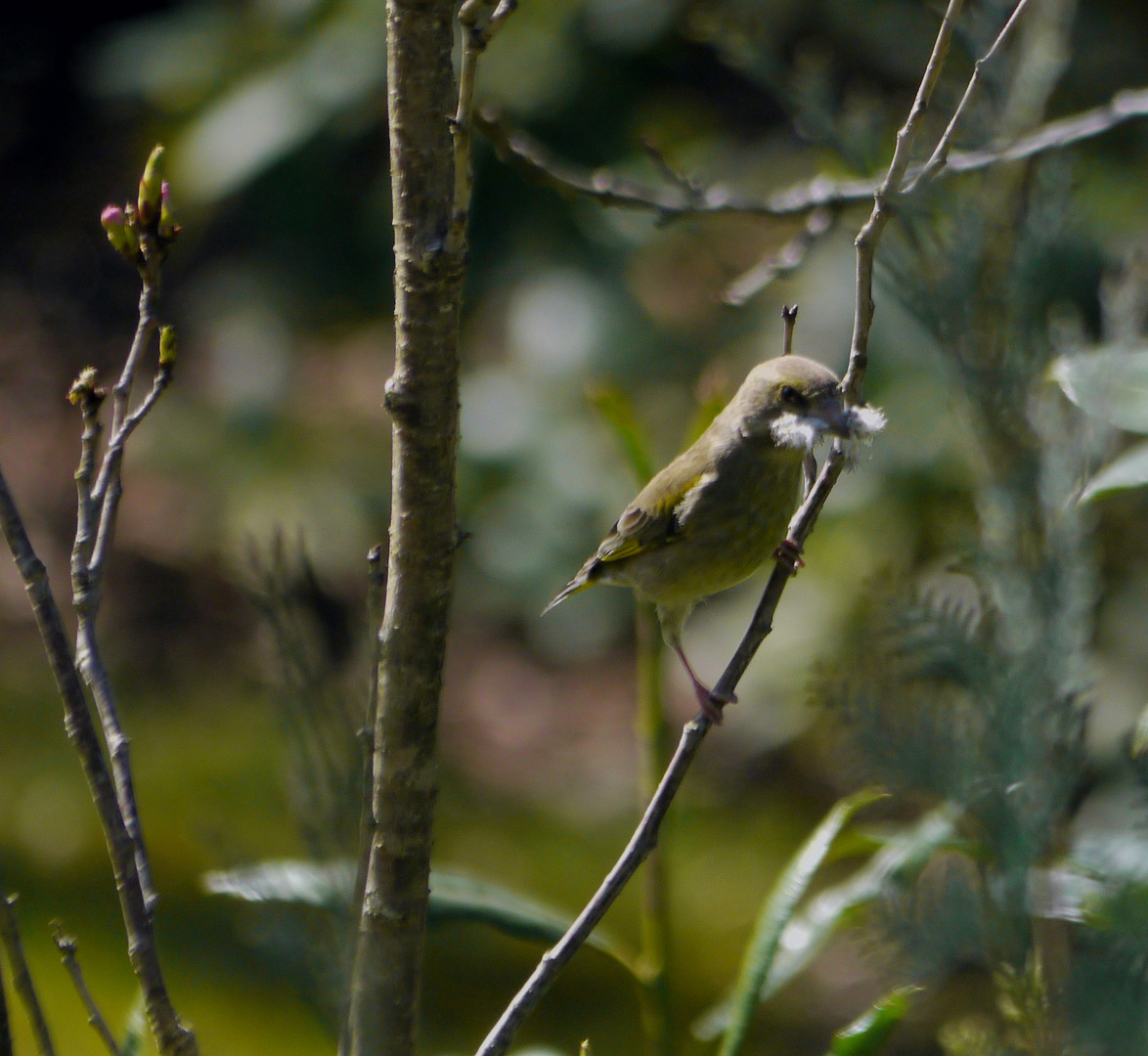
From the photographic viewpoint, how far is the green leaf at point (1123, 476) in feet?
6.01

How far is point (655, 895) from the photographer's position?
2379 millimetres

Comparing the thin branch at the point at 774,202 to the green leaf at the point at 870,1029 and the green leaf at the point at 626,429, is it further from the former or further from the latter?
the green leaf at the point at 870,1029

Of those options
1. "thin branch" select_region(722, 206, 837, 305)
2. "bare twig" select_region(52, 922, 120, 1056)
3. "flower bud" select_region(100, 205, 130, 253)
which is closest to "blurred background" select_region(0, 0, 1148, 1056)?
"thin branch" select_region(722, 206, 837, 305)

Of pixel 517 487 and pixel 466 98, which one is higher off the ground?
pixel 517 487

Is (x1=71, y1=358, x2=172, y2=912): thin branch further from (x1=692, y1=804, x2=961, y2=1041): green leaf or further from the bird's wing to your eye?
the bird's wing

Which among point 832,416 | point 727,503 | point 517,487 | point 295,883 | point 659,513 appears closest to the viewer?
point 295,883

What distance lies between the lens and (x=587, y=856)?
18.3 feet

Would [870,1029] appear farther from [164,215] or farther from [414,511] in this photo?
[164,215]

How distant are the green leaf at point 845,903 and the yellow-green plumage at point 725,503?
0.77 metres

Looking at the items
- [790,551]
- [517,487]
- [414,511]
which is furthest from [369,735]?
[517,487]

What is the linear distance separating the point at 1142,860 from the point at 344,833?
2.90ft

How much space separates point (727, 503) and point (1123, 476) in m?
1.35

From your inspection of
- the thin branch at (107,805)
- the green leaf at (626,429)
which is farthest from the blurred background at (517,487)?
the thin branch at (107,805)

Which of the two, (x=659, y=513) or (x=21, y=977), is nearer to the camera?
(x=21, y=977)
